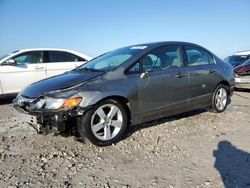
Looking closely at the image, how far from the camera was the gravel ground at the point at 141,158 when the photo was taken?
3.30 metres

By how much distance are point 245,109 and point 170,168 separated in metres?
3.96

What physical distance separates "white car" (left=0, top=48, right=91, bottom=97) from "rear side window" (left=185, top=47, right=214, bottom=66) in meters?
4.24

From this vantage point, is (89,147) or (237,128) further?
(237,128)

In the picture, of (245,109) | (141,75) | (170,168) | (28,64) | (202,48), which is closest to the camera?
(170,168)

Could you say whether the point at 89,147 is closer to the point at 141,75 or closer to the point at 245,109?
the point at 141,75

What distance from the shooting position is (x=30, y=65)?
8492 mm

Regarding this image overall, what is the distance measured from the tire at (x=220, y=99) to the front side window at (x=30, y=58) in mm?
4963

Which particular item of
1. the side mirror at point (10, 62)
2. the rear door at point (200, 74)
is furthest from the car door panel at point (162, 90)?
the side mirror at point (10, 62)

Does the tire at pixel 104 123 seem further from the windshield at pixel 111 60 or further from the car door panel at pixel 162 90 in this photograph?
the windshield at pixel 111 60

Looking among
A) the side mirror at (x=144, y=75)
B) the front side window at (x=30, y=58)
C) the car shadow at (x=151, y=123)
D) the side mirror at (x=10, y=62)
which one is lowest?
the car shadow at (x=151, y=123)

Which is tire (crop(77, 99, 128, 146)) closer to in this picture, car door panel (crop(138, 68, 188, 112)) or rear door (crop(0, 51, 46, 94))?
car door panel (crop(138, 68, 188, 112))

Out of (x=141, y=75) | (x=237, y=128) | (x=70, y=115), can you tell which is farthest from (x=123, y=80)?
(x=237, y=128)

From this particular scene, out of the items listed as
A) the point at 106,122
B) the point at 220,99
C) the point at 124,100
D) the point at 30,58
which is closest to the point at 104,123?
the point at 106,122

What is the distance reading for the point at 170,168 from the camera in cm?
360
